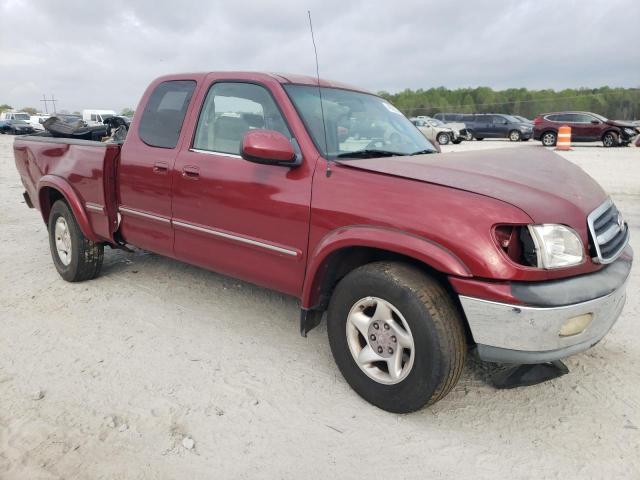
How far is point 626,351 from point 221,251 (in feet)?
9.30

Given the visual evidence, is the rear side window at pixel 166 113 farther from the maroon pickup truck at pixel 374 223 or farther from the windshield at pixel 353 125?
the windshield at pixel 353 125

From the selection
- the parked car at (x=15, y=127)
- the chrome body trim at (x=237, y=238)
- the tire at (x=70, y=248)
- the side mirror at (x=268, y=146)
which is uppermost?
the side mirror at (x=268, y=146)

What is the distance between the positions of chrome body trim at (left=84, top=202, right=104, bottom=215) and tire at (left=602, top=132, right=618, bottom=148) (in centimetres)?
2327

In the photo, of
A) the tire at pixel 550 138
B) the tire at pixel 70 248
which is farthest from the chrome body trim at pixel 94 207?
the tire at pixel 550 138

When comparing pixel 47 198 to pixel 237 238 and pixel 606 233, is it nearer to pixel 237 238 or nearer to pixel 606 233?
pixel 237 238

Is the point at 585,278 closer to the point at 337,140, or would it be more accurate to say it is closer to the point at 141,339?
the point at 337,140

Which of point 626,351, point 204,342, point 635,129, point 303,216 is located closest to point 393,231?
point 303,216

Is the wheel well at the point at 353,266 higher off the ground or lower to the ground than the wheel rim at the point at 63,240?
higher

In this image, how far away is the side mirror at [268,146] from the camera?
2.94 meters

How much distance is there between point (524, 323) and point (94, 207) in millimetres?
3603

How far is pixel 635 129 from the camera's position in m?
22.5

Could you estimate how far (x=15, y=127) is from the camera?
41.0 m

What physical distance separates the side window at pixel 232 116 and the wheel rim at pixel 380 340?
1258 millimetres

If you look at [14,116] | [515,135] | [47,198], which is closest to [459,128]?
[515,135]
